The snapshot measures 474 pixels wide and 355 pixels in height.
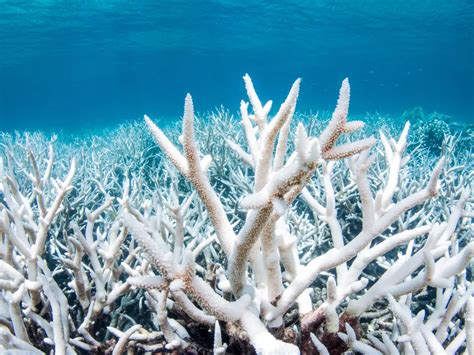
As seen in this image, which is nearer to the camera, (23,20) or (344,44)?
(23,20)

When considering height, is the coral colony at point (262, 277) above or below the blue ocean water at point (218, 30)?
below

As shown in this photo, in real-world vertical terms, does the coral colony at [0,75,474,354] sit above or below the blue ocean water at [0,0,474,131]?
below

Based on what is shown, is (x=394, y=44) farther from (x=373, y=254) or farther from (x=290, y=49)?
(x=373, y=254)

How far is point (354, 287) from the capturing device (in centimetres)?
176

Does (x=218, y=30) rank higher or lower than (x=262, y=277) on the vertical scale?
higher

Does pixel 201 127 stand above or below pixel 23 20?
below

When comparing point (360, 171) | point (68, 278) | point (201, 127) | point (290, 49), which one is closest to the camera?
point (360, 171)

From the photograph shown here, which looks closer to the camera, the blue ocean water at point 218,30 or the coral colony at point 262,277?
the coral colony at point 262,277

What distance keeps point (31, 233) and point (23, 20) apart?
32.2 meters

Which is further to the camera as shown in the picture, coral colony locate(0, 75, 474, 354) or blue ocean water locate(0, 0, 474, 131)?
blue ocean water locate(0, 0, 474, 131)

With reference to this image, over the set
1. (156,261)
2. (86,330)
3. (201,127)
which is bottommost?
(156,261)

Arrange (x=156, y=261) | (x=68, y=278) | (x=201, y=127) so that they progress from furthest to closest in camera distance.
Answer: (x=201, y=127), (x=68, y=278), (x=156, y=261)

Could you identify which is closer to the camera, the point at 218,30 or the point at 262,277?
the point at 262,277

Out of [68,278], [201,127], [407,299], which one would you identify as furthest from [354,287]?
[201,127]
